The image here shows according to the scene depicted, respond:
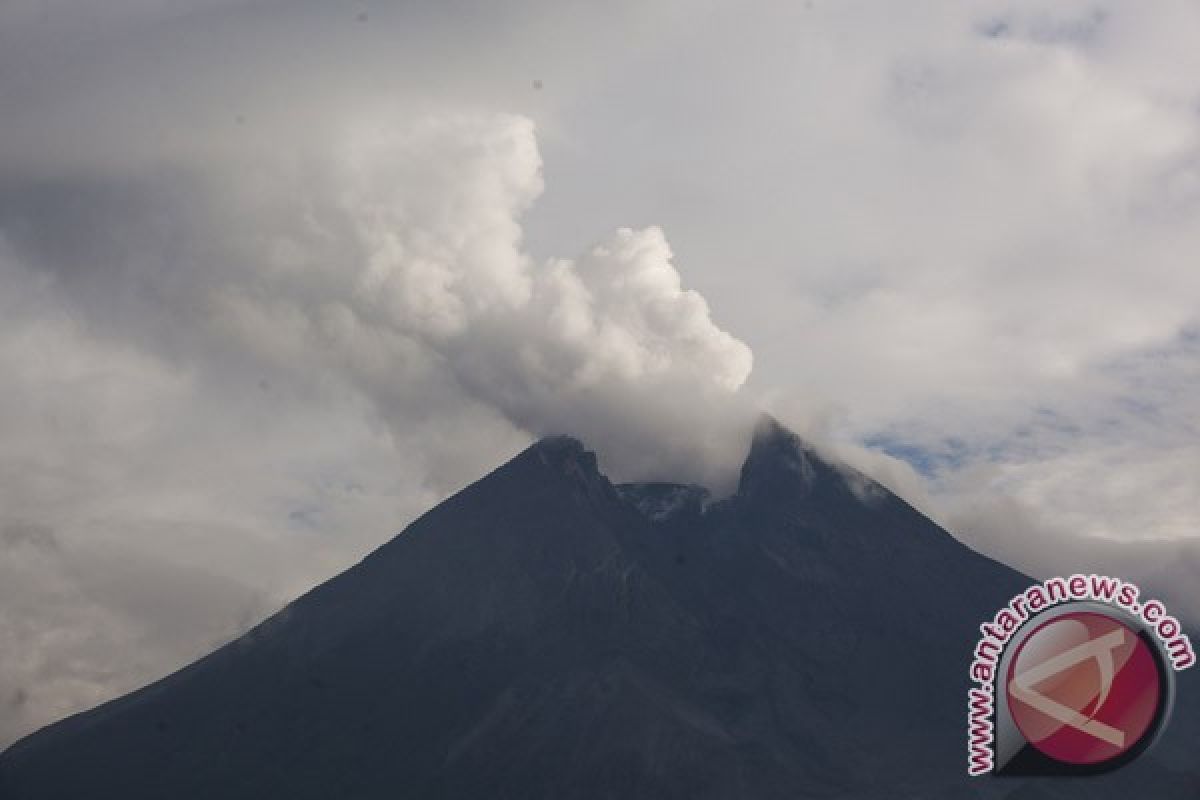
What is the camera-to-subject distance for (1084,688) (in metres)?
75.4

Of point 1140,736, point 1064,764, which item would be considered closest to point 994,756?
point 1064,764

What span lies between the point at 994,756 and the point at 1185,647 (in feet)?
47.1

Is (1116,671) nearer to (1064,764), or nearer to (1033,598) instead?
(1064,764)

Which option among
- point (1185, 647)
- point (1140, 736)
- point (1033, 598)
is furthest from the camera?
point (1033, 598)

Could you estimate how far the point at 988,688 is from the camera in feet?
263

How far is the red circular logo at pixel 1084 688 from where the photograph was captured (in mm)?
74188

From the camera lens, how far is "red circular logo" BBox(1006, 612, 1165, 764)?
7419cm

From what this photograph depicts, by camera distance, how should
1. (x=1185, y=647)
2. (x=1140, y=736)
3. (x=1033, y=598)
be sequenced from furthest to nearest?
(x=1033, y=598)
(x=1185, y=647)
(x=1140, y=736)
